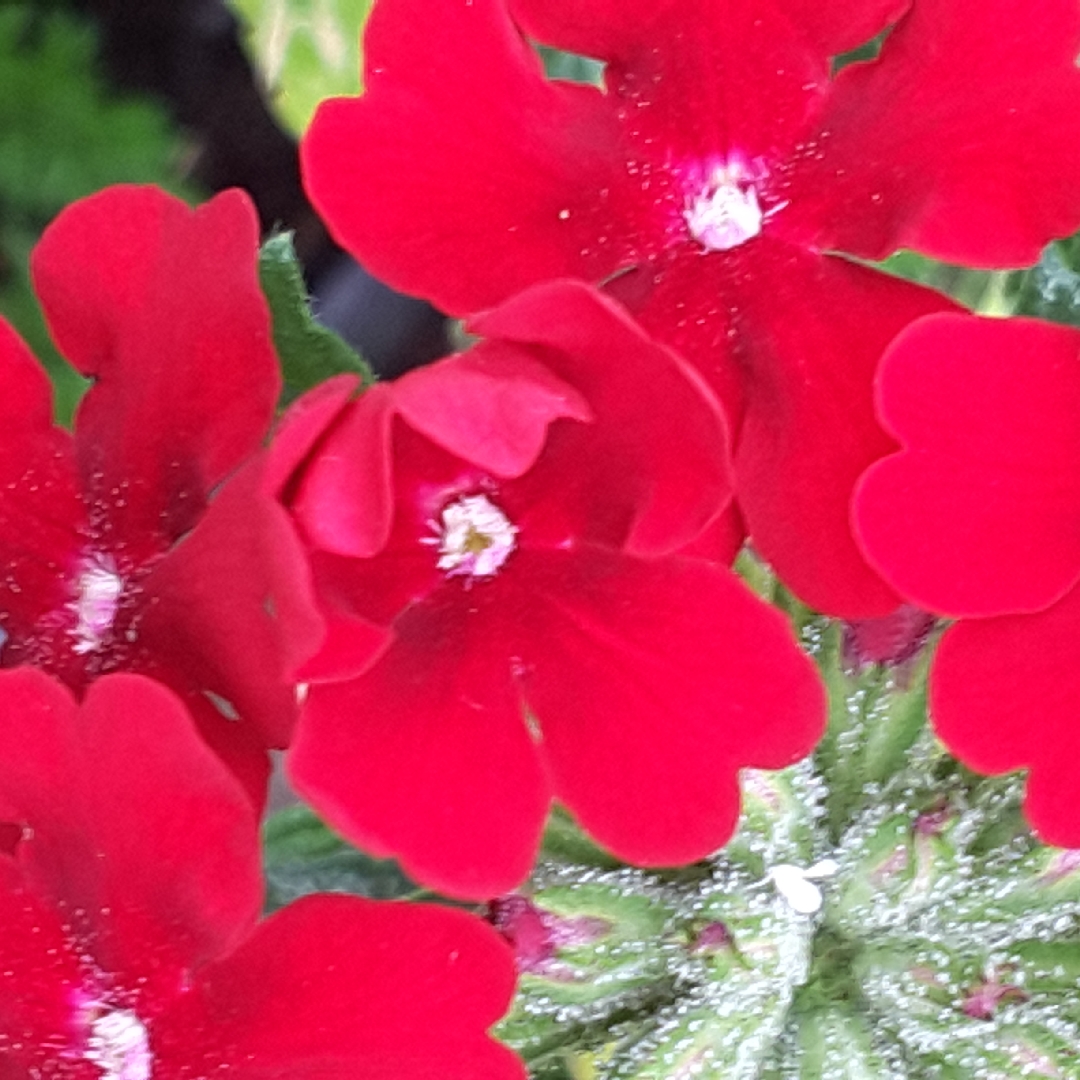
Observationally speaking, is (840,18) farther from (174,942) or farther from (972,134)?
(174,942)

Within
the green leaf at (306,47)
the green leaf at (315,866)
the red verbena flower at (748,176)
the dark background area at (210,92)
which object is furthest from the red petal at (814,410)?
the dark background area at (210,92)

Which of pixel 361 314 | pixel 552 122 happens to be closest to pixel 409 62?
pixel 552 122

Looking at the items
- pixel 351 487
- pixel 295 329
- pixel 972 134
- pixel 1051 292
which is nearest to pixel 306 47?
pixel 295 329

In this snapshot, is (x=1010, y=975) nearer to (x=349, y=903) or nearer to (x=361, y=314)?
(x=349, y=903)

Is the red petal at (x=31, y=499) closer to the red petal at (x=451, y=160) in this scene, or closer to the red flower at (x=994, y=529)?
the red petal at (x=451, y=160)

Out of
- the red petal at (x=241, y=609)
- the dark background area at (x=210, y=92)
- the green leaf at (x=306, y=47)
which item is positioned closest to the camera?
the red petal at (x=241, y=609)
